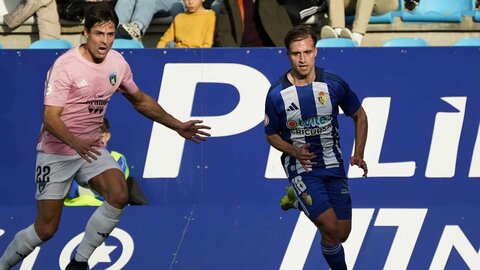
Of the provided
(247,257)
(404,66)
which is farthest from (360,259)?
(404,66)

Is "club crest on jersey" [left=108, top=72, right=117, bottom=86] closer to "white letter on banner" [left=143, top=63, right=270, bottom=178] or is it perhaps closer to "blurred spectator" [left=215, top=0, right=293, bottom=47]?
"white letter on banner" [left=143, top=63, right=270, bottom=178]

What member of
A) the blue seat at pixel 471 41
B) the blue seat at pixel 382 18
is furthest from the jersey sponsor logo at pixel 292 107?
the blue seat at pixel 382 18

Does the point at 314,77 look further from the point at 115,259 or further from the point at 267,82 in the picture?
the point at 115,259

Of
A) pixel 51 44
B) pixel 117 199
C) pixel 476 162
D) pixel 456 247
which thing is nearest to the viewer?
pixel 117 199

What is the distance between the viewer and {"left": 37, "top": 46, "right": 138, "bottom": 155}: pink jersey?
899 centimetres

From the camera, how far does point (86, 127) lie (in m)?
9.22

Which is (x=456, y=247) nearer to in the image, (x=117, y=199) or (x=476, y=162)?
(x=476, y=162)

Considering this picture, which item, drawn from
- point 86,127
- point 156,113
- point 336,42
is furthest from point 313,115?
point 336,42

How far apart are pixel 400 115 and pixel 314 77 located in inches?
73.1

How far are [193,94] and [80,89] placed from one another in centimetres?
202

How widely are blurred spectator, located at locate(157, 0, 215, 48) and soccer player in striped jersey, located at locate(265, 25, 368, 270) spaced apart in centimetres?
266

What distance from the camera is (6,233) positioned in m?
10.8

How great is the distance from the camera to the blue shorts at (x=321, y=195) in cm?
923

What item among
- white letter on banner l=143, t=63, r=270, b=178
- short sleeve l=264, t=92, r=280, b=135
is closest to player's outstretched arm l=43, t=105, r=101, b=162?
short sleeve l=264, t=92, r=280, b=135
